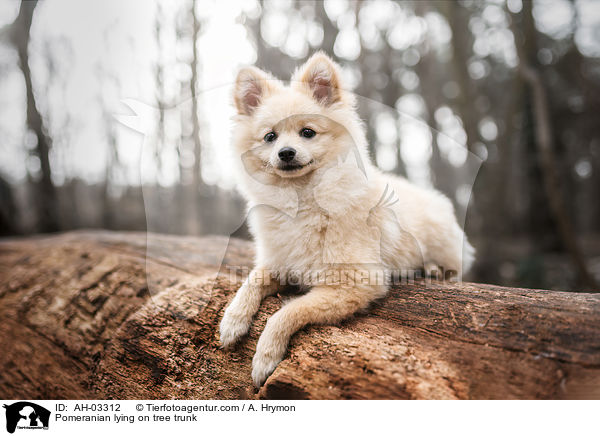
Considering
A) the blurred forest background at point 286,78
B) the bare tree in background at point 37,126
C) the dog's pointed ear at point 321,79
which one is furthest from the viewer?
the bare tree in background at point 37,126

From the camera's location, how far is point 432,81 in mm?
6996

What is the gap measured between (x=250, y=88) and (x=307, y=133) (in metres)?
0.56

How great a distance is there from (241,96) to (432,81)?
5.95 meters

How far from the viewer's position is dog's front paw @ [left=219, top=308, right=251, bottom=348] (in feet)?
6.82

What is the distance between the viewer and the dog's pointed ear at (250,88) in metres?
2.35

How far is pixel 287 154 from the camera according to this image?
7.07 feet

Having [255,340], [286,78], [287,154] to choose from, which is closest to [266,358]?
[255,340]

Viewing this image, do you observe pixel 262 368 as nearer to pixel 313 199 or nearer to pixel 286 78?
pixel 313 199

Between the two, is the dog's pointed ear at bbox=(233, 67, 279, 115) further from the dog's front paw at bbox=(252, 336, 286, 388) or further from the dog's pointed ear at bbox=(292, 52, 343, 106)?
the dog's front paw at bbox=(252, 336, 286, 388)
